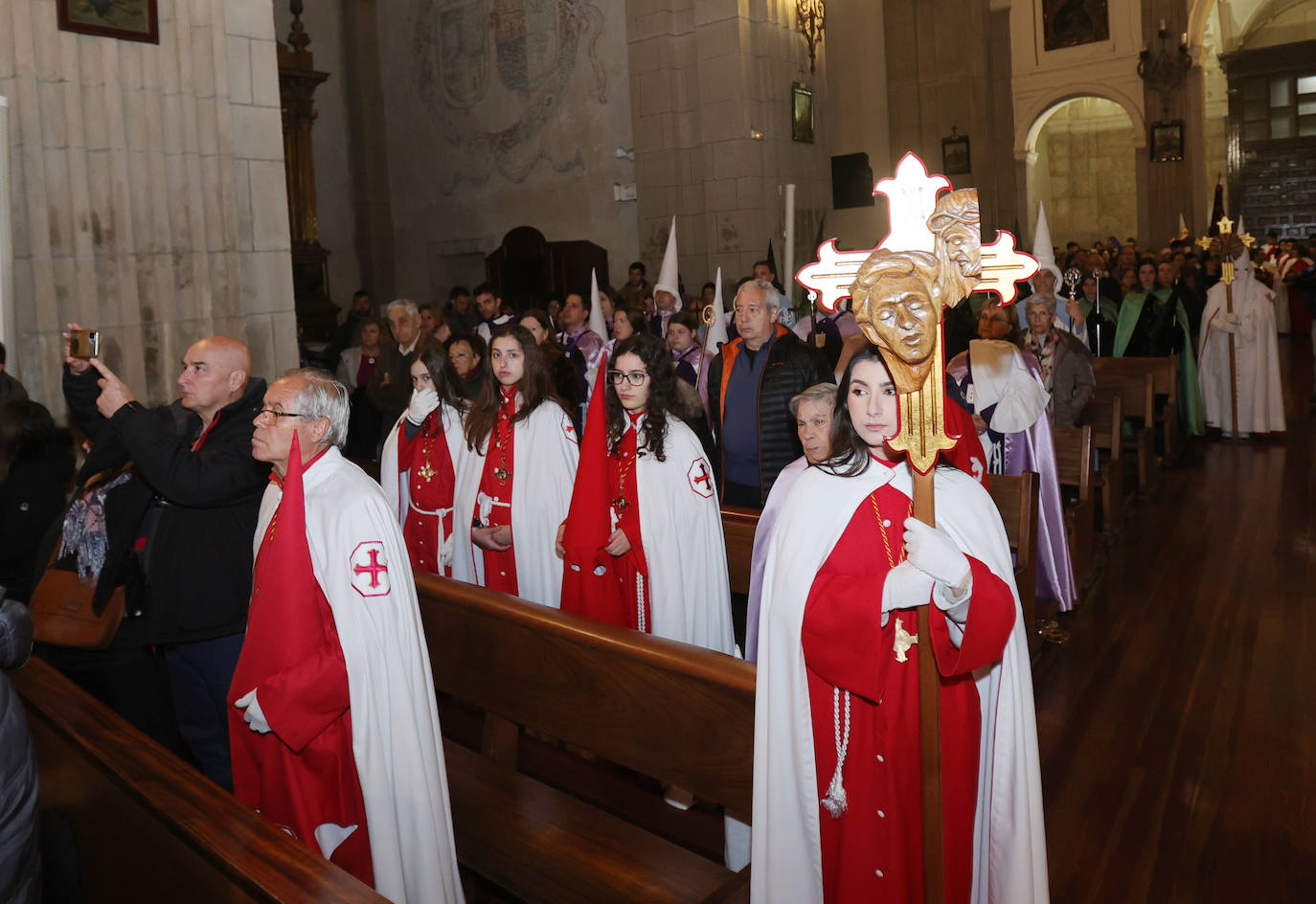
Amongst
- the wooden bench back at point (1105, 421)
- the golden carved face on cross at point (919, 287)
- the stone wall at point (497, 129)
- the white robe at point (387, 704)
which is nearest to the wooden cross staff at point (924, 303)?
the golden carved face on cross at point (919, 287)

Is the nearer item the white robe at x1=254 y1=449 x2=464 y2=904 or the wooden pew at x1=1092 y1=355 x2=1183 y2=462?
the white robe at x1=254 y1=449 x2=464 y2=904

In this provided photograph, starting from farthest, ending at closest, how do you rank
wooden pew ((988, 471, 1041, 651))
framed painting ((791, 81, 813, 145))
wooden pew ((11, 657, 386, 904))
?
framed painting ((791, 81, 813, 145)) → wooden pew ((988, 471, 1041, 651)) → wooden pew ((11, 657, 386, 904))

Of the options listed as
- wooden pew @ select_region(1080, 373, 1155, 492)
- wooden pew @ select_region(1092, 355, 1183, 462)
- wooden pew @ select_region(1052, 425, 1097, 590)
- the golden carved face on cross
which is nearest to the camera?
the golden carved face on cross

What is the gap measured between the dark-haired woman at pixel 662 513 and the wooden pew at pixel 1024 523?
159cm

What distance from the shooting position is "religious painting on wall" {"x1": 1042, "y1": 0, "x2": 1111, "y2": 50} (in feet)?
72.6

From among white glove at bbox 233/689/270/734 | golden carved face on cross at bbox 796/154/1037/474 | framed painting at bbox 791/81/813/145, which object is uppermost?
framed painting at bbox 791/81/813/145

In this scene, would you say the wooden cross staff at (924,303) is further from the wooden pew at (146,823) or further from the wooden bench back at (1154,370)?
the wooden bench back at (1154,370)

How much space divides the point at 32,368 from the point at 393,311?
2.70m

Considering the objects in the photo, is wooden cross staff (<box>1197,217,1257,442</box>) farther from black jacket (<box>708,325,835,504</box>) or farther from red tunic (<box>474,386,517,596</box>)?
red tunic (<box>474,386,517,596</box>)

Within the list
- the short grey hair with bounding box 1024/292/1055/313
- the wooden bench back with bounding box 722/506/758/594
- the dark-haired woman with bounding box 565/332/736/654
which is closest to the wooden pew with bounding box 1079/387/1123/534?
the short grey hair with bounding box 1024/292/1055/313

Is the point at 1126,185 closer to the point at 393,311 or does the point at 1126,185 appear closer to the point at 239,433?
the point at 393,311

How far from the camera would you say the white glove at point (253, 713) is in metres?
2.49

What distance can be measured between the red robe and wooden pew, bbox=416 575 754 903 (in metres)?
0.53

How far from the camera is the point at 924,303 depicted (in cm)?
187
